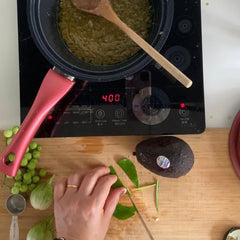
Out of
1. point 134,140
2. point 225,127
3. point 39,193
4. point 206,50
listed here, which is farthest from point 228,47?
point 39,193

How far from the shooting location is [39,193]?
719 millimetres

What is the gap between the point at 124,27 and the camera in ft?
2.13

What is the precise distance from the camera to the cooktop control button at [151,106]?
2.38 ft

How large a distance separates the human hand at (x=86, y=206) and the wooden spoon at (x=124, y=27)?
25 centimetres

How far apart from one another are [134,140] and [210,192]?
199mm

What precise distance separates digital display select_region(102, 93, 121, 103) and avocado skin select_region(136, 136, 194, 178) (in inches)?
4.2

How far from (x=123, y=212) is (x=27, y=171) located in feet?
0.74

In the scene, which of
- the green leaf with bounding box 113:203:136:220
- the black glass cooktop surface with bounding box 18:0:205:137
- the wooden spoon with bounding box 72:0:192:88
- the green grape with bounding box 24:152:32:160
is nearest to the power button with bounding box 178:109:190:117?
the black glass cooktop surface with bounding box 18:0:205:137

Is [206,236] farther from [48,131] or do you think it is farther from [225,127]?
[48,131]

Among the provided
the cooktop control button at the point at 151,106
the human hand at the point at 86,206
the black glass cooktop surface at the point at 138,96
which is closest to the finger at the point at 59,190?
the human hand at the point at 86,206

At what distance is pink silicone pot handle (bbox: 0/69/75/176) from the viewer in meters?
0.62

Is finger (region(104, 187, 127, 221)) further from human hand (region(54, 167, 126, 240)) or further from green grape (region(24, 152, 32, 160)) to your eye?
green grape (region(24, 152, 32, 160))

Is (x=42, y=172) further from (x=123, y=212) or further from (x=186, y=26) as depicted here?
(x=186, y=26)

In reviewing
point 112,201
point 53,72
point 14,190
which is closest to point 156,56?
point 53,72
